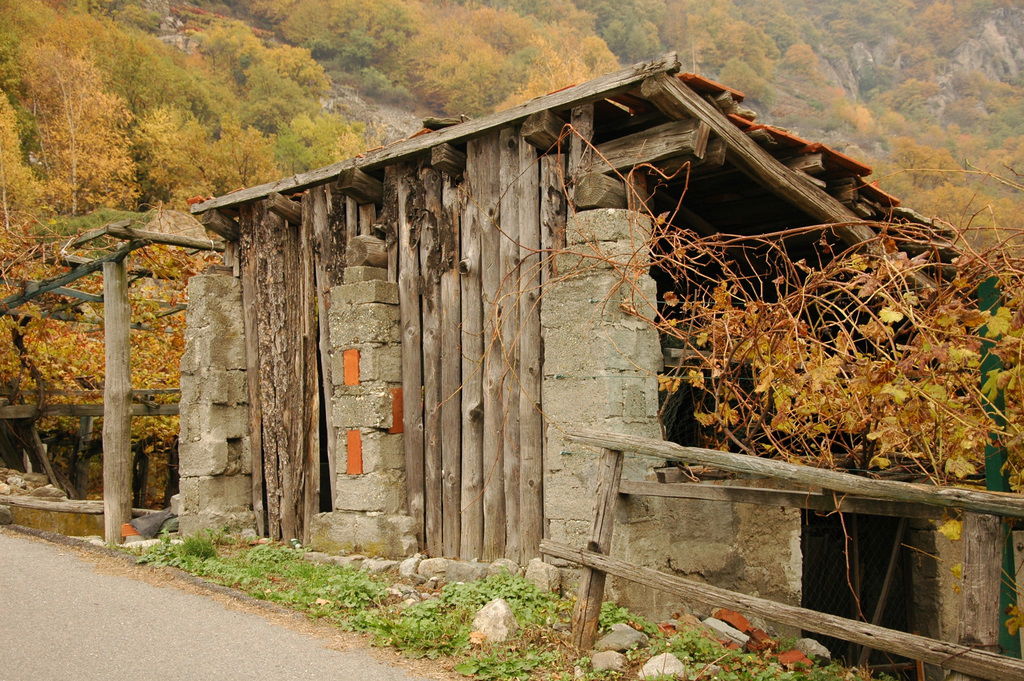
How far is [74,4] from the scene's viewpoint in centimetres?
4462

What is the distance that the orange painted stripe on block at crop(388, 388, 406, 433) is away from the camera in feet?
21.5

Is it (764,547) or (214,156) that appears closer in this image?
(764,547)

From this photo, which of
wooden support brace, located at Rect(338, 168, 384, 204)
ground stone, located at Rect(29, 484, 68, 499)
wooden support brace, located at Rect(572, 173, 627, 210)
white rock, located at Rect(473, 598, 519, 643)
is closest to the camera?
white rock, located at Rect(473, 598, 519, 643)


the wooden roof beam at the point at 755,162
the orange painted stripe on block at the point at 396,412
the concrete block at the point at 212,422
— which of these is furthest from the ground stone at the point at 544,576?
the concrete block at the point at 212,422

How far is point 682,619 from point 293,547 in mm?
3872

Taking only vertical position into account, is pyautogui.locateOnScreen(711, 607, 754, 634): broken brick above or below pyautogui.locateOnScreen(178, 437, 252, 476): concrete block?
below

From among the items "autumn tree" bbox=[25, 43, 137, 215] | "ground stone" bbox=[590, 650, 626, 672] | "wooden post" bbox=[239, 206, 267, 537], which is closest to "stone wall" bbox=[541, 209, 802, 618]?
"ground stone" bbox=[590, 650, 626, 672]

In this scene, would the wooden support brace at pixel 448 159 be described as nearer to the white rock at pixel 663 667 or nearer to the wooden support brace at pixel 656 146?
the wooden support brace at pixel 656 146

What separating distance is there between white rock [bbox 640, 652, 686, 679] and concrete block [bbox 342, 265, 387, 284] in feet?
12.7

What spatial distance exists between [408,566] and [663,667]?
2.60m

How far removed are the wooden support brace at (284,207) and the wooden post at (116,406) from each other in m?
2.14

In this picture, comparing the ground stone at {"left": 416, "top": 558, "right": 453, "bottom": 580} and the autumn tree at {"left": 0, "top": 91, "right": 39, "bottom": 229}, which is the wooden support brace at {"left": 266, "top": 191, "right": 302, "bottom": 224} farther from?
the autumn tree at {"left": 0, "top": 91, "right": 39, "bottom": 229}

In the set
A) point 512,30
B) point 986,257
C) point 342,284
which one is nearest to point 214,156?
point 342,284

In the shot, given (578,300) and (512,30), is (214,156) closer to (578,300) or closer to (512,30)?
(578,300)
